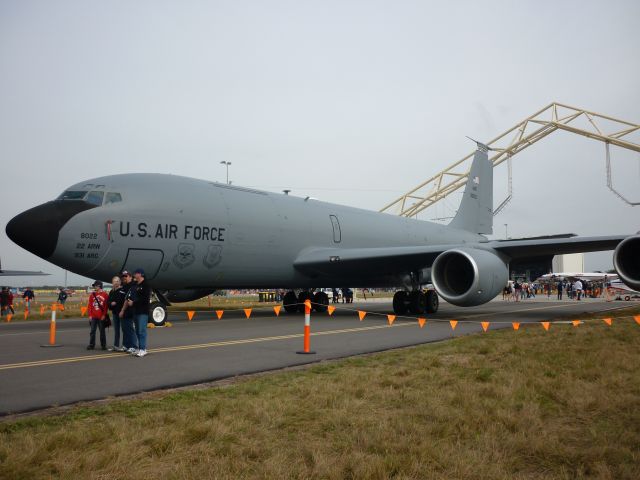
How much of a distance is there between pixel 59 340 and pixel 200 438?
8.41 meters

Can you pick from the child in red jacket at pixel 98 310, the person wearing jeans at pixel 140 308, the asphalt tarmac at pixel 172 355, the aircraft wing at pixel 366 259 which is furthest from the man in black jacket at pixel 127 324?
the aircraft wing at pixel 366 259

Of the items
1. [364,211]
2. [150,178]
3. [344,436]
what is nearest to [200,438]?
[344,436]

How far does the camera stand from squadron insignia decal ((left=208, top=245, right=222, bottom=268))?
49.1 ft

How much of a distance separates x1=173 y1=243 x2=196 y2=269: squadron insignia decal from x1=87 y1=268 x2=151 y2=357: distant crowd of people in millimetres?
3987

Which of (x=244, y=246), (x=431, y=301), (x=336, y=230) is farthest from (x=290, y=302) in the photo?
(x=244, y=246)

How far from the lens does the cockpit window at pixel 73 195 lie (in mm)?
13172

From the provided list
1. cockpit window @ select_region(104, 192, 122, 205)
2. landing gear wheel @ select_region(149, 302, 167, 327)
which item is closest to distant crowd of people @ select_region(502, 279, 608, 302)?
landing gear wheel @ select_region(149, 302, 167, 327)

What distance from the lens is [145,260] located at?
13578 millimetres

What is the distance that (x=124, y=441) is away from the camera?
4031 mm

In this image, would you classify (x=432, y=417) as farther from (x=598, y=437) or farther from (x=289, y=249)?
(x=289, y=249)

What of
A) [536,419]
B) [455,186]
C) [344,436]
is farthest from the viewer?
[455,186]

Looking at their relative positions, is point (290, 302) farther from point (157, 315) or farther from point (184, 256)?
point (157, 315)

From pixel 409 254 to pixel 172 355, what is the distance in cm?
918

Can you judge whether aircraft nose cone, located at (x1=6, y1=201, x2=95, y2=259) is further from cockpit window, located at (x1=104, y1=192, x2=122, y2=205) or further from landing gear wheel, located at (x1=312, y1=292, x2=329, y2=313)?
landing gear wheel, located at (x1=312, y1=292, x2=329, y2=313)
